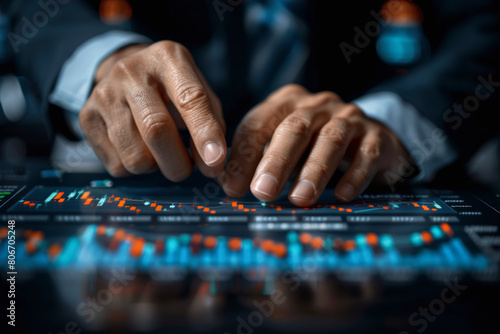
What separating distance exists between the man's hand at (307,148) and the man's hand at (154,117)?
0.05 meters

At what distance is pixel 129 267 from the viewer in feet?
1.43

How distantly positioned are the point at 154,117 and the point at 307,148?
276 millimetres

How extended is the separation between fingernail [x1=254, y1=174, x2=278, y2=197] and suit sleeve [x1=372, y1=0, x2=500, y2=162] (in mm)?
419

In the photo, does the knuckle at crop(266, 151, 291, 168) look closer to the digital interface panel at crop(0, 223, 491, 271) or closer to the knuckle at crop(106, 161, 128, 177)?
the digital interface panel at crop(0, 223, 491, 271)

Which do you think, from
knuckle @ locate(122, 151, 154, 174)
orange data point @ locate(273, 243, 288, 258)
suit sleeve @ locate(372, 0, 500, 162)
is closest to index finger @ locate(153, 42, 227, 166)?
knuckle @ locate(122, 151, 154, 174)

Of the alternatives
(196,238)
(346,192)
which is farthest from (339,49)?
(196,238)

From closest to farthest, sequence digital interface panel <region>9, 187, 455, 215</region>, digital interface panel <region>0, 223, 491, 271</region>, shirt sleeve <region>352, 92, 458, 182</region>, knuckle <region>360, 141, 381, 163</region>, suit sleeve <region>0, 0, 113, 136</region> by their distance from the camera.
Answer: digital interface panel <region>0, 223, 491, 271</region>
digital interface panel <region>9, 187, 455, 215</region>
knuckle <region>360, 141, 381, 163</region>
shirt sleeve <region>352, 92, 458, 182</region>
suit sleeve <region>0, 0, 113, 136</region>

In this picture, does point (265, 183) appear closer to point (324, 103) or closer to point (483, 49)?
point (324, 103)

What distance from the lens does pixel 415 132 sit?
2.75 feet

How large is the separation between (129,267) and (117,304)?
2.4 inches

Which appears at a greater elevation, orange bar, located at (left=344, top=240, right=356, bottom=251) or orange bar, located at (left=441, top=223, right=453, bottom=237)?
orange bar, located at (left=441, top=223, right=453, bottom=237)

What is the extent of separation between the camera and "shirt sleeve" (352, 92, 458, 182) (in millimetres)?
822

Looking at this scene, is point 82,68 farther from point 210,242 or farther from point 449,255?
point 449,255

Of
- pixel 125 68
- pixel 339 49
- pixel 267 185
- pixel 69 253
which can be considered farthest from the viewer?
pixel 339 49
